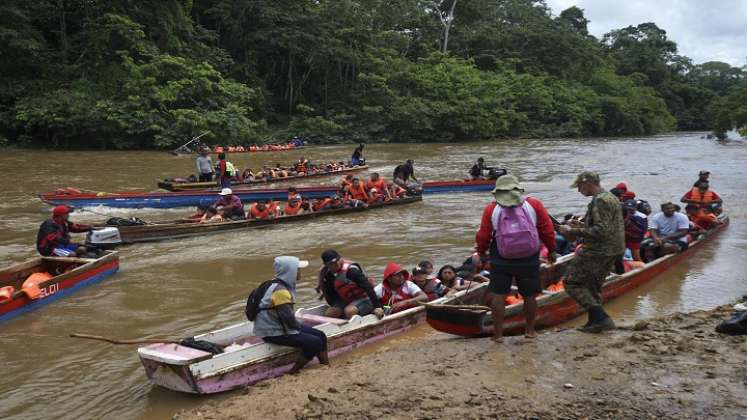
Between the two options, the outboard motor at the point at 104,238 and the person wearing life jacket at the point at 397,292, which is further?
the outboard motor at the point at 104,238

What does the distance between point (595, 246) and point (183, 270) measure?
6.98 metres

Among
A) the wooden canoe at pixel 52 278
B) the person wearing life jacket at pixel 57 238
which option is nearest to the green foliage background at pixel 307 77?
the person wearing life jacket at pixel 57 238

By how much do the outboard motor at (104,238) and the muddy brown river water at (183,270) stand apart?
42 centimetres

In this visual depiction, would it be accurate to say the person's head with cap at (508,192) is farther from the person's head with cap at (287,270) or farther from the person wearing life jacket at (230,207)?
the person wearing life jacket at (230,207)

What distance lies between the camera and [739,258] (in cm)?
1110

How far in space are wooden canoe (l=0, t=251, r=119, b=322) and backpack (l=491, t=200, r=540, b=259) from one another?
6066 millimetres

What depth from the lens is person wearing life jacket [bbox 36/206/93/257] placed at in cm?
940

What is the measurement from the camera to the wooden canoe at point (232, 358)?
5.23m

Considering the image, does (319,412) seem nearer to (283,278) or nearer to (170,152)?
(283,278)

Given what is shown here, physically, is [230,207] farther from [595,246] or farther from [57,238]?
[595,246]

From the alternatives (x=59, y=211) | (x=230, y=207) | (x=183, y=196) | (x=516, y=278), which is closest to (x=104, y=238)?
(x=59, y=211)

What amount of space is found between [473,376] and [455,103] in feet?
134

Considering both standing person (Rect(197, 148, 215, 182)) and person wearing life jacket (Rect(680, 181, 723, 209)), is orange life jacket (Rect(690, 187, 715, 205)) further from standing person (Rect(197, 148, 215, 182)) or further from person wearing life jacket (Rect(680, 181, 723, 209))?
standing person (Rect(197, 148, 215, 182))

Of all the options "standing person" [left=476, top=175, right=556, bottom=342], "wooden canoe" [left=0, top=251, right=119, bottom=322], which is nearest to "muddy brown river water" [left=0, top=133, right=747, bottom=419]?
"wooden canoe" [left=0, top=251, right=119, bottom=322]
